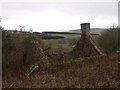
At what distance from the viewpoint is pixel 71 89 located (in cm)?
1007

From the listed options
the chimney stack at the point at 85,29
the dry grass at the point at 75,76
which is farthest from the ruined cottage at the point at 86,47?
the dry grass at the point at 75,76

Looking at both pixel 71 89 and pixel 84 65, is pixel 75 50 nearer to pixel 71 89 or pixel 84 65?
pixel 84 65

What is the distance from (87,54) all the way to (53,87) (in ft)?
28.9

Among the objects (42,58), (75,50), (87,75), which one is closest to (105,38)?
(75,50)

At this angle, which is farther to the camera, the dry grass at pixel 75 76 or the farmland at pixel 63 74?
the farmland at pixel 63 74

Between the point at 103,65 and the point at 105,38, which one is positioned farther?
the point at 105,38

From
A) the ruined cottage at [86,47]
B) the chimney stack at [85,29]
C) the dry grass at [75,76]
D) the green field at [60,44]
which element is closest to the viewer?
the dry grass at [75,76]

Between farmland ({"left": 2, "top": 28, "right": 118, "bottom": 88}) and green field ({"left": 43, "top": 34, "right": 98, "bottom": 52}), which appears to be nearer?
farmland ({"left": 2, "top": 28, "right": 118, "bottom": 88})

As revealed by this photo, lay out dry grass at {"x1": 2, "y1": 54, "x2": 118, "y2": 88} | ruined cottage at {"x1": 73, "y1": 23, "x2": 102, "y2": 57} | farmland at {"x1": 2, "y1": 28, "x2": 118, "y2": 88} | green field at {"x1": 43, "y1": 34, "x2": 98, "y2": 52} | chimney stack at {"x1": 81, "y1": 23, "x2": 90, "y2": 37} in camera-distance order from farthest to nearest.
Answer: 1. green field at {"x1": 43, "y1": 34, "x2": 98, "y2": 52}
2. chimney stack at {"x1": 81, "y1": 23, "x2": 90, "y2": 37}
3. ruined cottage at {"x1": 73, "y1": 23, "x2": 102, "y2": 57}
4. farmland at {"x1": 2, "y1": 28, "x2": 118, "y2": 88}
5. dry grass at {"x1": 2, "y1": 54, "x2": 118, "y2": 88}

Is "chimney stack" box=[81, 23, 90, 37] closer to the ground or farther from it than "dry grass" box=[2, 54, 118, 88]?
farther from it

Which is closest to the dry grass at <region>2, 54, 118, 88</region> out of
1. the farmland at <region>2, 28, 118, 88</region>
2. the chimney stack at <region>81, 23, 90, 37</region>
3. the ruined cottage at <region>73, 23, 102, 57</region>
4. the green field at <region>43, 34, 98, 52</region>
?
the farmland at <region>2, 28, 118, 88</region>

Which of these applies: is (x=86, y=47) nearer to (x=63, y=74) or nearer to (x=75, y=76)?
(x=63, y=74)

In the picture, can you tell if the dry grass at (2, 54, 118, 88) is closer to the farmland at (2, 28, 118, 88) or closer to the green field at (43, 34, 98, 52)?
the farmland at (2, 28, 118, 88)

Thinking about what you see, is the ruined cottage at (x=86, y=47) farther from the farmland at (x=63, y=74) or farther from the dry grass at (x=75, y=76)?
the dry grass at (x=75, y=76)
